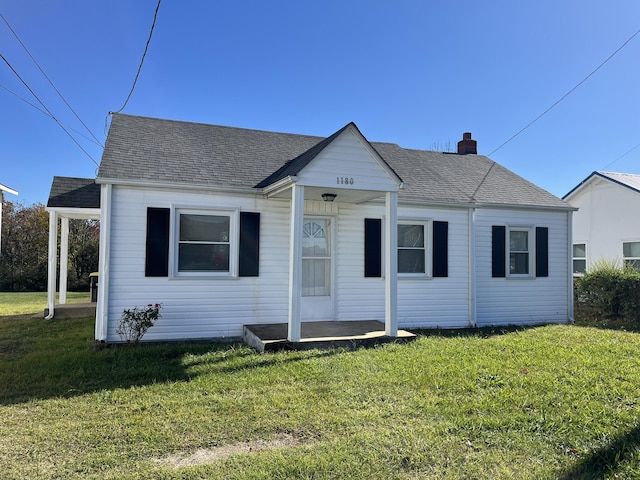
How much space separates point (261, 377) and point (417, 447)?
101 inches

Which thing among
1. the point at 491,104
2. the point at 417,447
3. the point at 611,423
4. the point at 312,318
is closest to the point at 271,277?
the point at 312,318

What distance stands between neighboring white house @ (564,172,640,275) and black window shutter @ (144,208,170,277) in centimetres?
1554

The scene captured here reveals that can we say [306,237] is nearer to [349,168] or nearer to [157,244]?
[349,168]

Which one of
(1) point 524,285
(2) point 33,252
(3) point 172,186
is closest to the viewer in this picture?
(3) point 172,186

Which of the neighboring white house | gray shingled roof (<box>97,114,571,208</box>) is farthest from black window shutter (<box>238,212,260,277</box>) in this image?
the neighboring white house

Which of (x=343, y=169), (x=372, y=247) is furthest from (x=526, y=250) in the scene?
(x=343, y=169)

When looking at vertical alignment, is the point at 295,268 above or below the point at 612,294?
above

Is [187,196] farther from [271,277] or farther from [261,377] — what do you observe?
[261,377]

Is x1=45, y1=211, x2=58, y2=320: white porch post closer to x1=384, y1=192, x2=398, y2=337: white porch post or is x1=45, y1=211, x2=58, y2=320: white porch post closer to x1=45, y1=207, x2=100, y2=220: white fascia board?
x1=45, y1=207, x2=100, y2=220: white fascia board

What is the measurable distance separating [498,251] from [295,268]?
5.90m

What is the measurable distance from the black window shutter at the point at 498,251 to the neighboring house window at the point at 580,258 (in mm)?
9134

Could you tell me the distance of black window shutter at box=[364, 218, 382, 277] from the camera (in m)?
9.24

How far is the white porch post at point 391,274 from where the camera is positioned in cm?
772

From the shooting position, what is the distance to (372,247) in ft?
30.6
